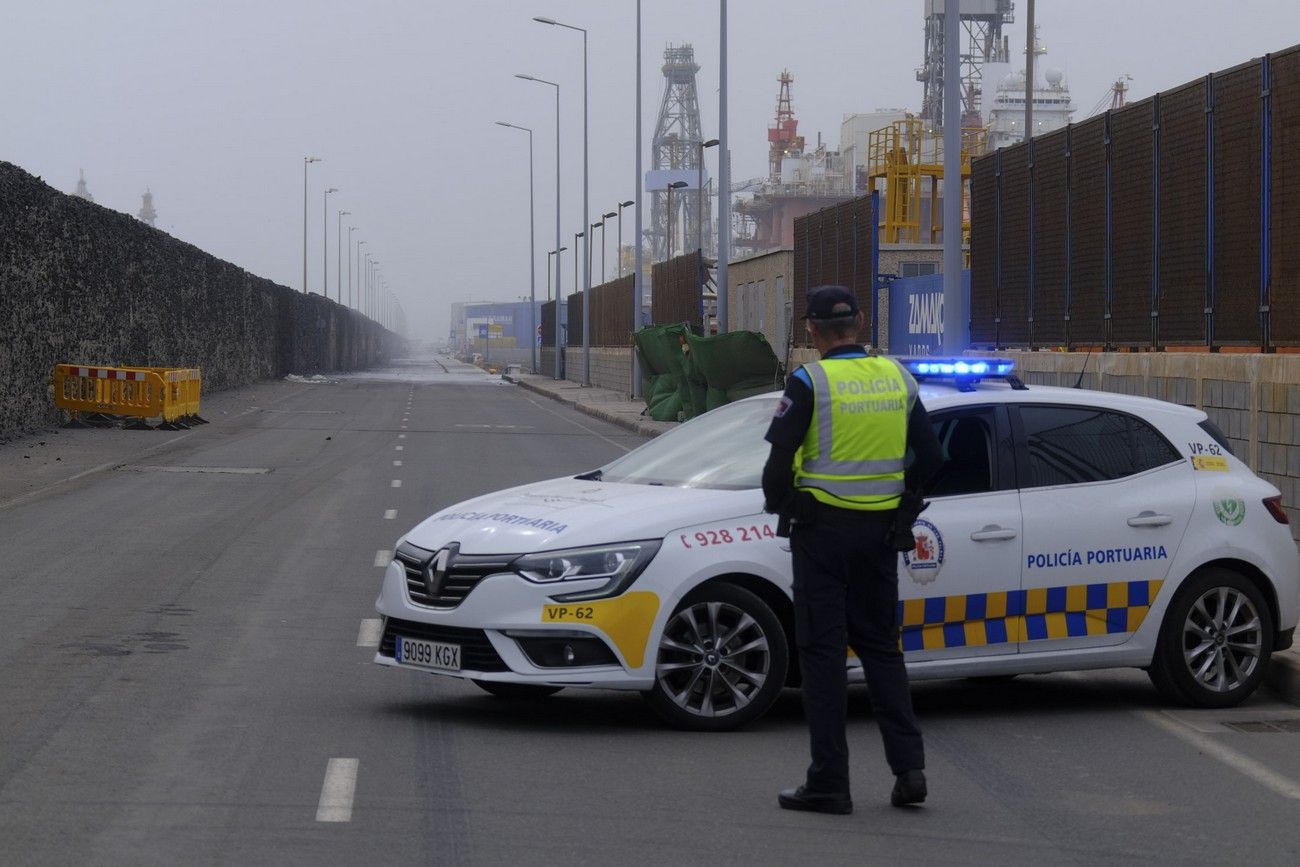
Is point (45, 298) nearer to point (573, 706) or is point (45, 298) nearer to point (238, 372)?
point (573, 706)

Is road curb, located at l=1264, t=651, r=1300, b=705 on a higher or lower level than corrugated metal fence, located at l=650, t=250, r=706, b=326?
lower

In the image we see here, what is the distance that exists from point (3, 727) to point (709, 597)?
3011 mm

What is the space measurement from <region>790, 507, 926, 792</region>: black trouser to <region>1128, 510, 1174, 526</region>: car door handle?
2383 millimetres

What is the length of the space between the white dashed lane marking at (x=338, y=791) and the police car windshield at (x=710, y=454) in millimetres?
2147

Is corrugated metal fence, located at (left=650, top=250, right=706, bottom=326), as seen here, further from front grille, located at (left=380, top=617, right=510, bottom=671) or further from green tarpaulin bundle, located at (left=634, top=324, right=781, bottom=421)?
front grille, located at (left=380, top=617, right=510, bottom=671)

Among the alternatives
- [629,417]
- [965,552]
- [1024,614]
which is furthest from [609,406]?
[965,552]

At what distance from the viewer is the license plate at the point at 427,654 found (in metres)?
8.03

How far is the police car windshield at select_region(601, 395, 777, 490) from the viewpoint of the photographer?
28.3 ft

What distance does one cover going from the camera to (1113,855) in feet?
20.5

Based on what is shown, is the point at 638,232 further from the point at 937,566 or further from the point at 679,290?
the point at 937,566

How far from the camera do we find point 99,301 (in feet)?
118

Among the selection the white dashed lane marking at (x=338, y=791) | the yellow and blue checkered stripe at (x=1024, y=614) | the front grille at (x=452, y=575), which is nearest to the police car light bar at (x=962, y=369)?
the yellow and blue checkered stripe at (x=1024, y=614)

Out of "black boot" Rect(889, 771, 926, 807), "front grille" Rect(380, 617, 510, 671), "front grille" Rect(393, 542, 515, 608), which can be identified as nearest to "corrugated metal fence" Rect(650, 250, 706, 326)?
"front grille" Rect(393, 542, 515, 608)

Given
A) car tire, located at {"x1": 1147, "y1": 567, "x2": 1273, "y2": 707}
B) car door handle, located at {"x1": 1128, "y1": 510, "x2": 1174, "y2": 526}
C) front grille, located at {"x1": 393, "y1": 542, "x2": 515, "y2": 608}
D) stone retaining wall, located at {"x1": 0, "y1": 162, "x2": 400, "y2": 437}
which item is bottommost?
car tire, located at {"x1": 1147, "y1": 567, "x2": 1273, "y2": 707}
